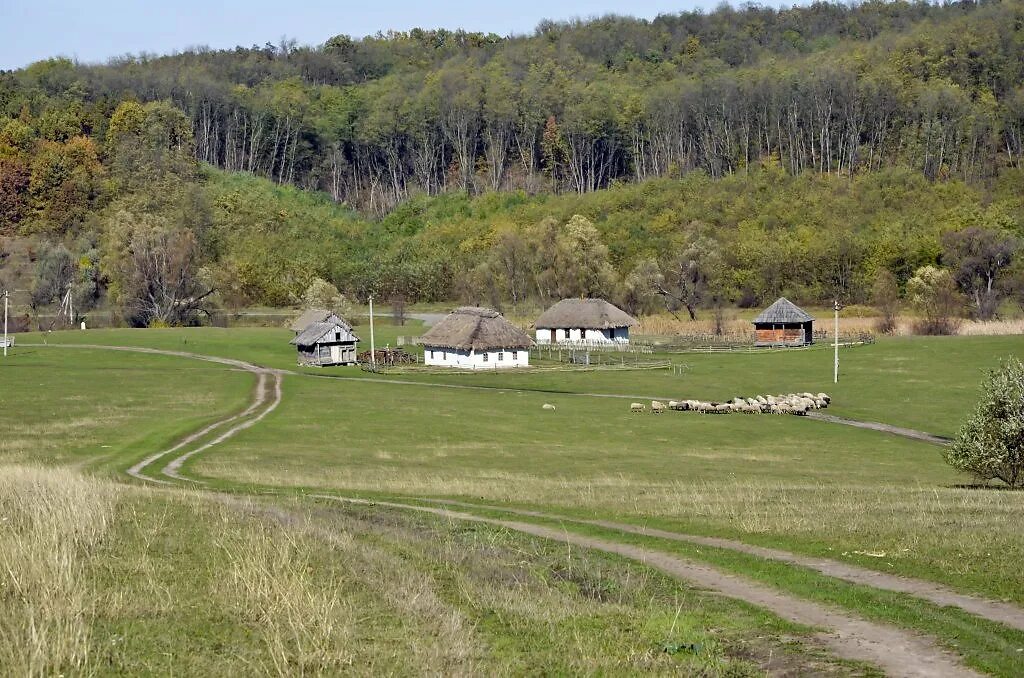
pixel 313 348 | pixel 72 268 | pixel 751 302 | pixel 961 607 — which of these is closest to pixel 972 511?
pixel 961 607

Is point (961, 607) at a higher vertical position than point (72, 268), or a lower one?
lower

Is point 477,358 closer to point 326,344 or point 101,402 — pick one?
point 326,344

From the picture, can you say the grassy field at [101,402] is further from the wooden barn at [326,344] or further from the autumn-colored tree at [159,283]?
the autumn-colored tree at [159,283]

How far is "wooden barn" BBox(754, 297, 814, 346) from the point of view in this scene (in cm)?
11031

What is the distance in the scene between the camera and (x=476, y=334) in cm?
9550

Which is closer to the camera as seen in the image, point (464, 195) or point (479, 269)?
point (479, 269)

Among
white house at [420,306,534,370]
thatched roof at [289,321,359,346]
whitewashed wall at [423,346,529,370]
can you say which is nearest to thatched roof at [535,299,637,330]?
white house at [420,306,534,370]

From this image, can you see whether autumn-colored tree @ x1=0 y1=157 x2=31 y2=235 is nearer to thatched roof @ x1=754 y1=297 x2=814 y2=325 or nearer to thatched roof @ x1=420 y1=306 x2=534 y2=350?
thatched roof @ x1=420 y1=306 x2=534 y2=350

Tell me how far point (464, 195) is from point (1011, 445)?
165m

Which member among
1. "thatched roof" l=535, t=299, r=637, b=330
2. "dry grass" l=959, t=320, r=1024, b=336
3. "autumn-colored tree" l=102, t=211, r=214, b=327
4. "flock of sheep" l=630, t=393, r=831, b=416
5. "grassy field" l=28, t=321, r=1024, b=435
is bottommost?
"flock of sheep" l=630, t=393, r=831, b=416

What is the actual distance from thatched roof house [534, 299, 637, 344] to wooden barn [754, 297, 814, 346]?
13.8m

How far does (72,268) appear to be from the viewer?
15625cm

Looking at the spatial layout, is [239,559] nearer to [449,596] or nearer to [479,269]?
[449,596]

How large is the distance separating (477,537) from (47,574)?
345 inches
